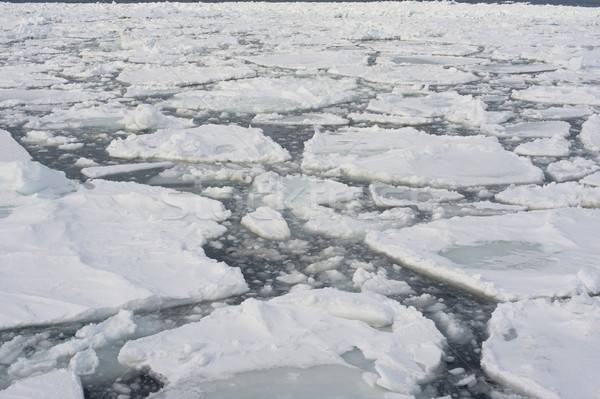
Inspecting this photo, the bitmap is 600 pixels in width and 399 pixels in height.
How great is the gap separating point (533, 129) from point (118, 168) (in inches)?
137

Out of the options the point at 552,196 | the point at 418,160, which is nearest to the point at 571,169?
the point at 552,196

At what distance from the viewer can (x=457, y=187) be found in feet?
13.0

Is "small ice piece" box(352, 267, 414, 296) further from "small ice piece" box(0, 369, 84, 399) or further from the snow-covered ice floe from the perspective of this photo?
"small ice piece" box(0, 369, 84, 399)

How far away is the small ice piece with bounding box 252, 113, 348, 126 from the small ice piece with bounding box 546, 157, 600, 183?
1.92 metres

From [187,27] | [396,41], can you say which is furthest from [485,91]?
[187,27]

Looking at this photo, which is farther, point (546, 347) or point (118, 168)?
point (118, 168)

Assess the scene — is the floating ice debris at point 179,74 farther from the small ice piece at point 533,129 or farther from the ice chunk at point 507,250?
the ice chunk at point 507,250

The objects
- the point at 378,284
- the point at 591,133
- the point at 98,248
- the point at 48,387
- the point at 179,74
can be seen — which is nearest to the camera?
the point at 48,387

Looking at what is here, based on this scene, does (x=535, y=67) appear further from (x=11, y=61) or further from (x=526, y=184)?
(x=11, y=61)

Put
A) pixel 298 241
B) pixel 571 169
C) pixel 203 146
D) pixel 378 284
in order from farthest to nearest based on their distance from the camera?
pixel 203 146 < pixel 571 169 < pixel 298 241 < pixel 378 284

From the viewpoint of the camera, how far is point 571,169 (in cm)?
425

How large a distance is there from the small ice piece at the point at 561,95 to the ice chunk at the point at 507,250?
11.6ft

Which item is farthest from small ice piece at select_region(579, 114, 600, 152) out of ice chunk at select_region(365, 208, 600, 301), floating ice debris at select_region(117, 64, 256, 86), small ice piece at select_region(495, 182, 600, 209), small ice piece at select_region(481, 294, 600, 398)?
floating ice debris at select_region(117, 64, 256, 86)

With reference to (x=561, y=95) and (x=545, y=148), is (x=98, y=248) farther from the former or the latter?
(x=561, y=95)
